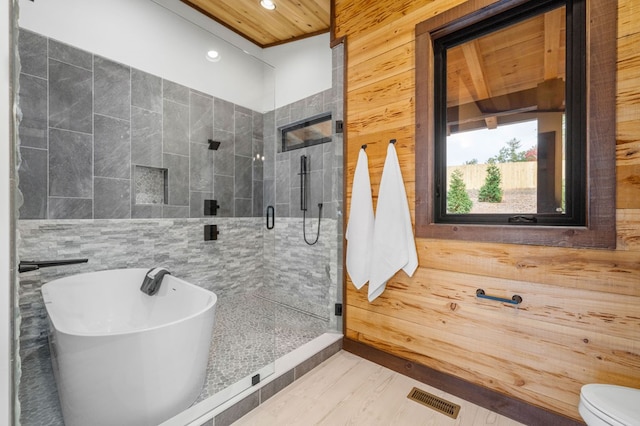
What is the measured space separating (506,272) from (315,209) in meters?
1.83

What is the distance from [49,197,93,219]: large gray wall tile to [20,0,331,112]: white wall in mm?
1051

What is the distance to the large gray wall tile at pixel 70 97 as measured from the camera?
1870mm

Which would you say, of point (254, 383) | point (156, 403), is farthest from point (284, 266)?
point (156, 403)

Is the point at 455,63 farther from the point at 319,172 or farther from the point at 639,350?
the point at 639,350

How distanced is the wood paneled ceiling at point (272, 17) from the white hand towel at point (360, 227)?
1.72 m

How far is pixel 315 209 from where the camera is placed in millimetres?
2980

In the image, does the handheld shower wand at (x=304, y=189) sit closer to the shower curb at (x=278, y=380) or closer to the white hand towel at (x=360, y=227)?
the white hand towel at (x=360, y=227)

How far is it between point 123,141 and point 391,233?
84.3 inches

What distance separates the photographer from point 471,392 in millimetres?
1619

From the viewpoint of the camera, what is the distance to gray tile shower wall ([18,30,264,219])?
182 centimetres

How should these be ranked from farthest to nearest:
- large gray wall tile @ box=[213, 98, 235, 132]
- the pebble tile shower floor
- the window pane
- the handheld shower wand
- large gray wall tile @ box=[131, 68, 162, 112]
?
the handheld shower wand
large gray wall tile @ box=[213, 98, 235, 132]
large gray wall tile @ box=[131, 68, 162, 112]
the window pane
the pebble tile shower floor

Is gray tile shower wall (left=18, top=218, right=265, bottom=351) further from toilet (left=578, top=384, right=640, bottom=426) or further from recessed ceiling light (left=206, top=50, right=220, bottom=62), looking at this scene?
toilet (left=578, top=384, right=640, bottom=426)

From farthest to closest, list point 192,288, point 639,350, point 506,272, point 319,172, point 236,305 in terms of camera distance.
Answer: point 319,172 → point 236,305 → point 192,288 → point 506,272 → point 639,350

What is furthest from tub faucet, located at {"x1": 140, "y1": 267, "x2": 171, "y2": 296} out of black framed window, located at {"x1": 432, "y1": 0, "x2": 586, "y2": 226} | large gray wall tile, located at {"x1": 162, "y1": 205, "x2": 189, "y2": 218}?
black framed window, located at {"x1": 432, "y1": 0, "x2": 586, "y2": 226}
